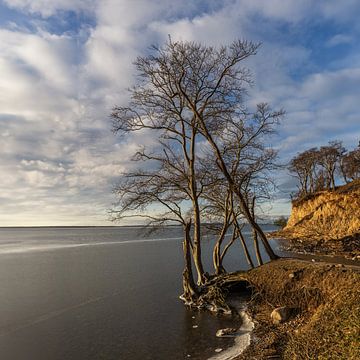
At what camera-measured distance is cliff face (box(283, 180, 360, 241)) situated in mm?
42662

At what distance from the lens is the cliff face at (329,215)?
4266 centimetres

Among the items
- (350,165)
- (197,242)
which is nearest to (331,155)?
(350,165)

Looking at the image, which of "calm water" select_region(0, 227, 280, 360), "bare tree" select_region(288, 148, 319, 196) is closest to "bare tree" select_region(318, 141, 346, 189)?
"bare tree" select_region(288, 148, 319, 196)

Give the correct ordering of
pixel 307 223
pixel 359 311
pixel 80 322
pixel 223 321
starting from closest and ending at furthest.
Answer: pixel 359 311 → pixel 223 321 → pixel 80 322 → pixel 307 223

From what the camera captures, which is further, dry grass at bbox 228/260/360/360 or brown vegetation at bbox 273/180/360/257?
brown vegetation at bbox 273/180/360/257

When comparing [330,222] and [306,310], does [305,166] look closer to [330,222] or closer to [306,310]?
[330,222]

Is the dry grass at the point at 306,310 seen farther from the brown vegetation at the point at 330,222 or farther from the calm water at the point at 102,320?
the brown vegetation at the point at 330,222

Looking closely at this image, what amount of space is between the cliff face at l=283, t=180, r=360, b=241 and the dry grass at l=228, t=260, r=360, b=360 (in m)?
30.5

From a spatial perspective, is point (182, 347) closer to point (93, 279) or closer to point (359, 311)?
point (359, 311)

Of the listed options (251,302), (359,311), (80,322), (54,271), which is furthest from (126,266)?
(359,311)

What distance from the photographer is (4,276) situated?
29.7 meters

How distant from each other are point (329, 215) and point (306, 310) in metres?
39.1

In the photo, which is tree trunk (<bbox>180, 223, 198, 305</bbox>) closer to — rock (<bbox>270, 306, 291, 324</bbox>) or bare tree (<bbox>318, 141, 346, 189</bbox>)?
rock (<bbox>270, 306, 291, 324</bbox>)

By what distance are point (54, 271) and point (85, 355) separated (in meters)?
22.3
